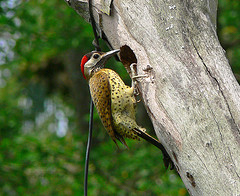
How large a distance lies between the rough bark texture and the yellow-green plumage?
0.57 m

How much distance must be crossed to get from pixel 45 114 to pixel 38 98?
0.64 m

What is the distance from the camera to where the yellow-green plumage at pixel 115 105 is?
3055mm

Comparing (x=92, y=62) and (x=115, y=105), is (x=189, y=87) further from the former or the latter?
(x=92, y=62)

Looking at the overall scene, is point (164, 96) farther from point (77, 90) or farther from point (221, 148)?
point (77, 90)

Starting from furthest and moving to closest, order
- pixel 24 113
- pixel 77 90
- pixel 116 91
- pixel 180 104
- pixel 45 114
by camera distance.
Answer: pixel 45 114
pixel 24 113
pixel 77 90
pixel 116 91
pixel 180 104

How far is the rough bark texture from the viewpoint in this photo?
196 cm

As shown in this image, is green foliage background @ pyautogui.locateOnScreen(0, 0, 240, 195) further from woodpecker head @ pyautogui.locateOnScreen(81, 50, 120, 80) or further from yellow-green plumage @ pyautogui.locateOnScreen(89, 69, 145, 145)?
yellow-green plumage @ pyautogui.locateOnScreen(89, 69, 145, 145)

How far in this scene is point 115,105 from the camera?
3100 mm

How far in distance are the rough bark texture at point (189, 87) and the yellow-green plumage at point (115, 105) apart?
1.87 ft

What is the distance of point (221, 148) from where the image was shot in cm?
195

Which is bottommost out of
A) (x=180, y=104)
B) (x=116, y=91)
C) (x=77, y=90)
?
(x=180, y=104)

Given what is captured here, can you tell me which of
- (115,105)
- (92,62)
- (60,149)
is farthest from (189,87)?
(60,149)

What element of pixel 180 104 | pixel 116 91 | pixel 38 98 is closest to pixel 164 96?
pixel 180 104

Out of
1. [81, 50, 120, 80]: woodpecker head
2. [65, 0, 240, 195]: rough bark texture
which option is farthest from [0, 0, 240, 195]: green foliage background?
[65, 0, 240, 195]: rough bark texture
